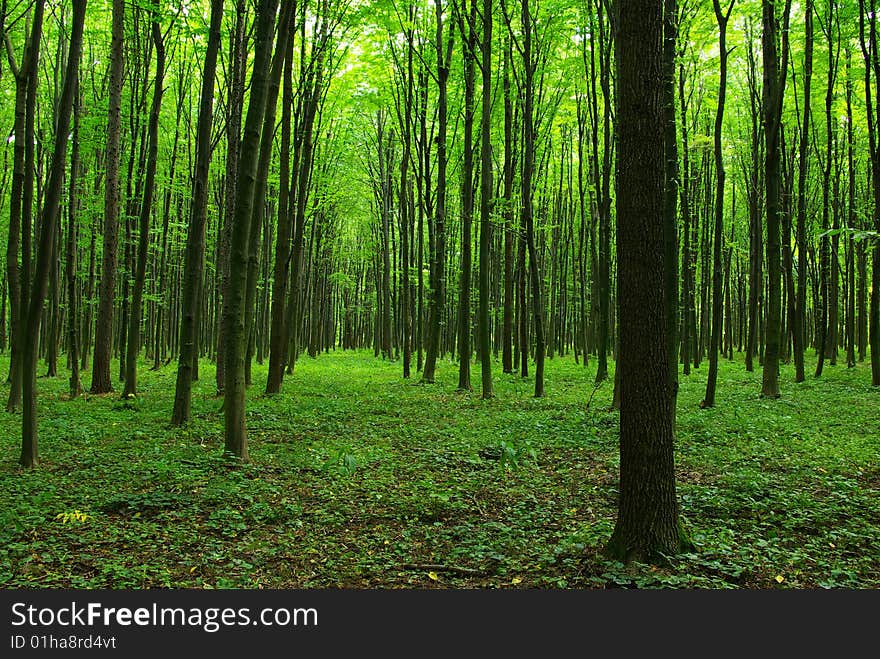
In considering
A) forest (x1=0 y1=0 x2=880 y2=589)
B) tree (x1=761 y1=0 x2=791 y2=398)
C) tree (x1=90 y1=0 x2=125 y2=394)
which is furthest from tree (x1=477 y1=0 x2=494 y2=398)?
tree (x1=90 y1=0 x2=125 y2=394)

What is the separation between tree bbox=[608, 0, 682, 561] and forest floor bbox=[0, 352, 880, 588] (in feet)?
1.47

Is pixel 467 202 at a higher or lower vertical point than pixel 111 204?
higher

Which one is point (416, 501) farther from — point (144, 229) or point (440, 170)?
point (440, 170)

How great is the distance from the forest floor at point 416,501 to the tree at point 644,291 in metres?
0.45

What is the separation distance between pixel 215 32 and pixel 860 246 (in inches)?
986

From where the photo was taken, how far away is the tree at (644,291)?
3.99m

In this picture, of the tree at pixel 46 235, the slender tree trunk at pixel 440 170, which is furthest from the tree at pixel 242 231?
the slender tree trunk at pixel 440 170

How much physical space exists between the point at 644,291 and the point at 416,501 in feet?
10.4

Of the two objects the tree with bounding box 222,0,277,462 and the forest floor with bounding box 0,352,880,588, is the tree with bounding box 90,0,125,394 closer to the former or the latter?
the forest floor with bounding box 0,352,880,588

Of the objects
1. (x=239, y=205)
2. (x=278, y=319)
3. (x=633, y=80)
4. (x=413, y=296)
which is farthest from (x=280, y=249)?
(x=413, y=296)

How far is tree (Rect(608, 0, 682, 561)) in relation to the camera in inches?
157

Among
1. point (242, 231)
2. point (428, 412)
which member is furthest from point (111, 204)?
point (428, 412)

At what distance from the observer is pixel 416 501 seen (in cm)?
575

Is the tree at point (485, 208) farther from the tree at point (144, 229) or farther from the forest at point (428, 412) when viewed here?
the tree at point (144, 229)
